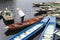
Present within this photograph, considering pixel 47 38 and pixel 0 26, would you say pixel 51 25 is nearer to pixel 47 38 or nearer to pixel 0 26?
pixel 47 38

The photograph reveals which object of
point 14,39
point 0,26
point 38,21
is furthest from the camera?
point 0,26

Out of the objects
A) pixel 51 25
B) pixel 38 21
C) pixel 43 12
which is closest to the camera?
pixel 51 25

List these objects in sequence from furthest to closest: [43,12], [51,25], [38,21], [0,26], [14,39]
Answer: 1. [43,12]
2. [0,26]
3. [38,21]
4. [51,25]
5. [14,39]

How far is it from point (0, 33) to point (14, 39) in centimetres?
391

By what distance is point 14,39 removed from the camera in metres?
12.0

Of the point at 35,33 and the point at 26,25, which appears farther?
the point at 26,25

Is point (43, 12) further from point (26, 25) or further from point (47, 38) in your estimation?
point (47, 38)

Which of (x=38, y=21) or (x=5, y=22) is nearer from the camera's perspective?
(x=38, y=21)

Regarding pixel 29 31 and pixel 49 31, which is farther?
pixel 29 31

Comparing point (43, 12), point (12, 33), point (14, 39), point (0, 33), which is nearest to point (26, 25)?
point (12, 33)

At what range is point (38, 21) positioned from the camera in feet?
52.4

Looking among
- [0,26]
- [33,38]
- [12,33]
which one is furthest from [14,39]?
[0,26]

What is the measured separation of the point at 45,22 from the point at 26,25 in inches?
60.7

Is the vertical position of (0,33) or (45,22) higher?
(45,22)
